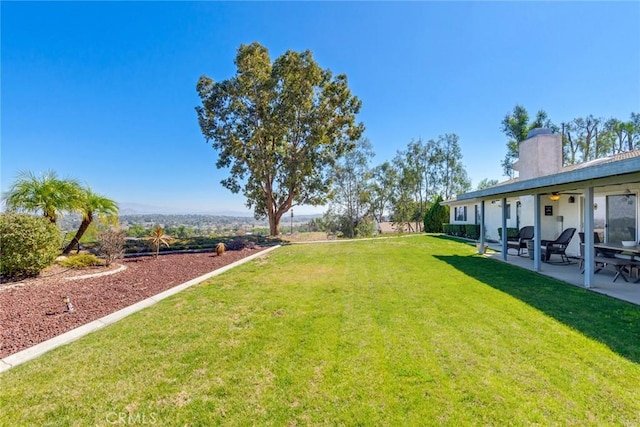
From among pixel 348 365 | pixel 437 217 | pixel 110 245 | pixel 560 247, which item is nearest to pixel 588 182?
pixel 560 247

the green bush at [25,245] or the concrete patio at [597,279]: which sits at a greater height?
the green bush at [25,245]

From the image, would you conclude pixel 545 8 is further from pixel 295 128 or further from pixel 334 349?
pixel 334 349

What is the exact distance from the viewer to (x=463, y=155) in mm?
33438

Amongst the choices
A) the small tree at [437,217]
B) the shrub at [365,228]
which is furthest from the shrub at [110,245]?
the shrub at [365,228]

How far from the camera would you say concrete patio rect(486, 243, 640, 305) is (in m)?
5.65

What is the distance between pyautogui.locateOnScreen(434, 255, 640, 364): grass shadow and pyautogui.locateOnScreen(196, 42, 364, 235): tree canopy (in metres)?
12.5

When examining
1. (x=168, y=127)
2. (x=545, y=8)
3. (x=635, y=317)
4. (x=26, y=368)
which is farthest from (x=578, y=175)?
(x=168, y=127)

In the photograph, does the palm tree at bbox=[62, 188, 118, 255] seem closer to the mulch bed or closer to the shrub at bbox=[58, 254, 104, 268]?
the shrub at bbox=[58, 254, 104, 268]

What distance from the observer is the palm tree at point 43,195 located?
7.24m

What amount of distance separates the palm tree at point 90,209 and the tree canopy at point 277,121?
8865 millimetres

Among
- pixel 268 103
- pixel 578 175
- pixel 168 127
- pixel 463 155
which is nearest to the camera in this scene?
pixel 578 175

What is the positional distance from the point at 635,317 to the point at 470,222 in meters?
14.7
